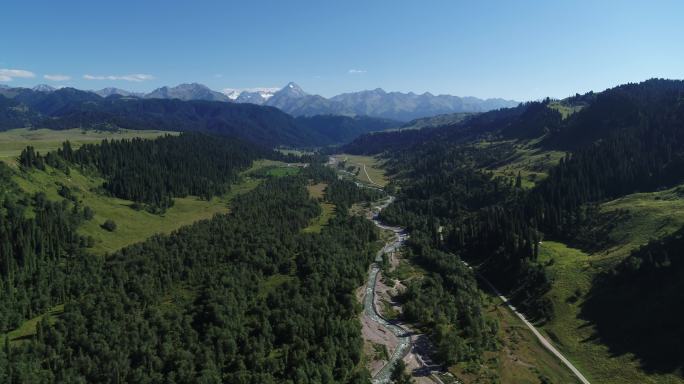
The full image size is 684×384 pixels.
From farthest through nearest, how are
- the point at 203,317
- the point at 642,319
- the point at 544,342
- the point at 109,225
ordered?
the point at 109,225
the point at 544,342
the point at 642,319
the point at 203,317

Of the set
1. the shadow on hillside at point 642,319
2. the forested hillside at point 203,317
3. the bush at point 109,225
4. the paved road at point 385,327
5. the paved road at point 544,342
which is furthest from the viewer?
the bush at point 109,225

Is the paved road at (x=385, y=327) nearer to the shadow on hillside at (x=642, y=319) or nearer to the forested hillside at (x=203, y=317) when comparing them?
the forested hillside at (x=203, y=317)

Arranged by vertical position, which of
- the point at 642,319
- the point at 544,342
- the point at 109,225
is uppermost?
the point at 109,225

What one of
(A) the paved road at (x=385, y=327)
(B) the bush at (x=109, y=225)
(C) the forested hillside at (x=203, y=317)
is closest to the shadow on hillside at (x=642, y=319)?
(A) the paved road at (x=385, y=327)

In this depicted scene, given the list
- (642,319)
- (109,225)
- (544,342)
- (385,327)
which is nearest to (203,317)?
(385,327)

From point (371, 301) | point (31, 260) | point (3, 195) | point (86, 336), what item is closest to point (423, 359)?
point (371, 301)

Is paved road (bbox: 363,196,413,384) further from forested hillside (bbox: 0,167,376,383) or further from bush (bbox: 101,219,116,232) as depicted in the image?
bush (bbox: 101,219,116,232)

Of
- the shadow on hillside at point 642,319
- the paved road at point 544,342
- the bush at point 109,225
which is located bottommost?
the paved road at point 544,342

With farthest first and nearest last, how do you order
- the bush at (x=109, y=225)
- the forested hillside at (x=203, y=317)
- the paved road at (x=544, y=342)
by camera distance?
the bush at (x=109, y=225), the paved road at (x=544, y=342), the forested hillside at (x=203, y=317)

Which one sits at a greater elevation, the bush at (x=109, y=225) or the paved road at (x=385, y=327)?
the bush at (x=109, y=225)

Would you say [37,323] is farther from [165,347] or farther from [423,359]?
[423,359]

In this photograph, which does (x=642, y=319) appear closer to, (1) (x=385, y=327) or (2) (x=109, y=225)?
(1) (x=385, y=327)

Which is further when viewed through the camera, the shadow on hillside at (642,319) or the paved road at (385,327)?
the shadow on hillside at (642,319)
